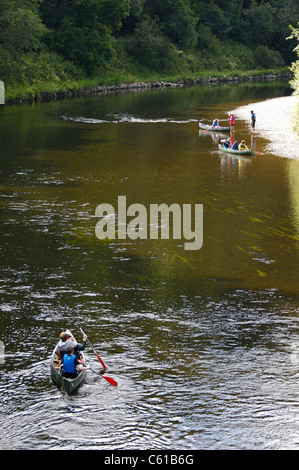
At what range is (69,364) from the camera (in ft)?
48.9

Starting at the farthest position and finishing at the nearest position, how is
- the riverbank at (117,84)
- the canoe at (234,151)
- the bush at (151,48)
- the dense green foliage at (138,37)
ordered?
the bush at (151,48), the riverbank at (117,84), the dense green foliage at (138,37), the canoe at (234,151)

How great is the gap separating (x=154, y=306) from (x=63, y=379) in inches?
197

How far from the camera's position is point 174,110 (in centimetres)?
6216

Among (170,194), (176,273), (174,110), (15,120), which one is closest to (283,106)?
(174,110)

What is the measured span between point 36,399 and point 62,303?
4.95m

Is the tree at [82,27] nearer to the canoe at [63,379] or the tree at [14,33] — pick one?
the tree at [14,33]

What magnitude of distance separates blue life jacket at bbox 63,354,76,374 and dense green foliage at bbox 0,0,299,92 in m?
49.3

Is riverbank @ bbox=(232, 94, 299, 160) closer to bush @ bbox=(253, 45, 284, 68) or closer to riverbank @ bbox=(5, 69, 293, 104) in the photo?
riverbank @ bbox=(5, 69, 293, 104)

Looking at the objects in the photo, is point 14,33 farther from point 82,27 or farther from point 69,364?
point 69,364

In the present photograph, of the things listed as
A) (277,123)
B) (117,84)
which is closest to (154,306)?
(277,123)

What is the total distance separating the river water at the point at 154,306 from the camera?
542 inches

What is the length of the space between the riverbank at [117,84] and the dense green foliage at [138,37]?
1478 mm

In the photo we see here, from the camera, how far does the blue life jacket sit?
1491 cm

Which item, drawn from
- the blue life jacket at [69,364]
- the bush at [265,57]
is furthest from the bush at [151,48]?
the blue life jacket at [69,364]
